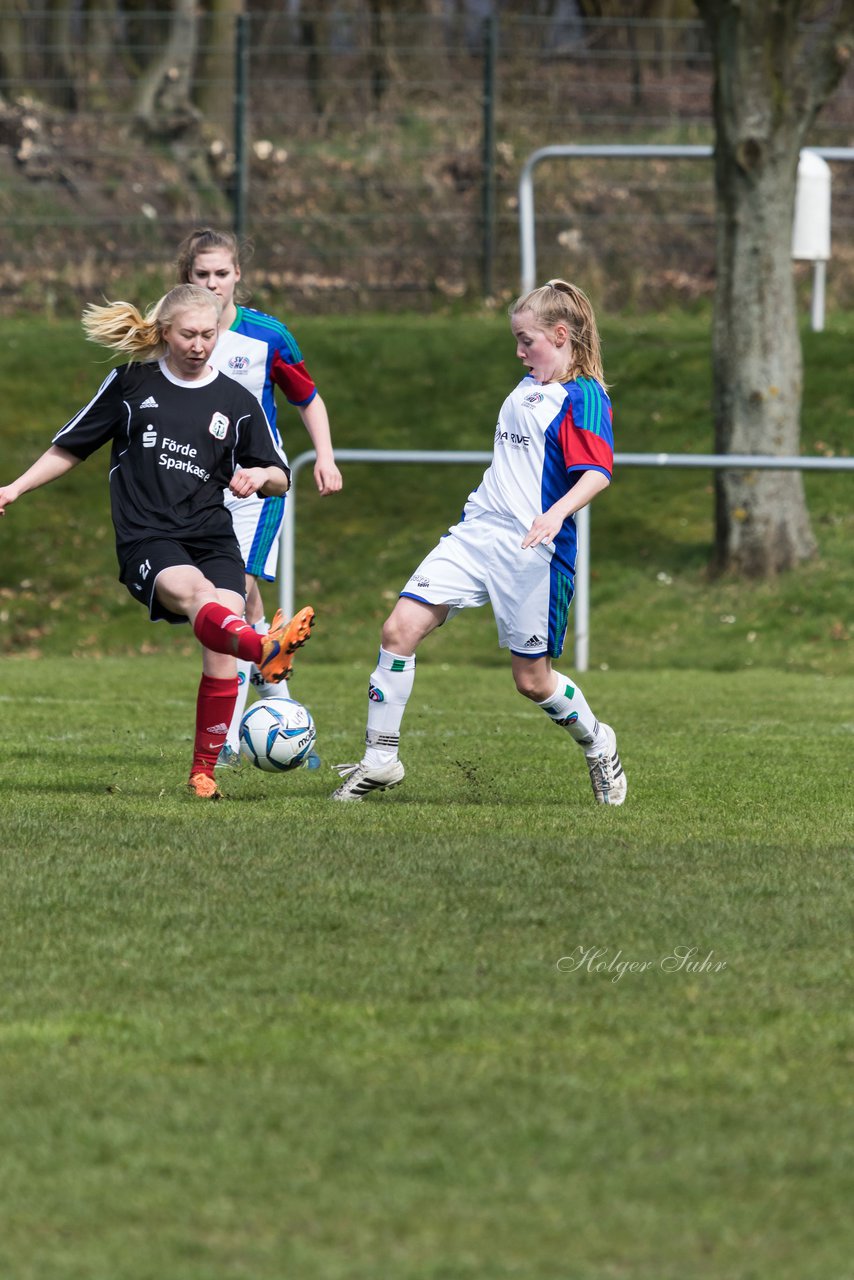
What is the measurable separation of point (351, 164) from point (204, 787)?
18.7 meters

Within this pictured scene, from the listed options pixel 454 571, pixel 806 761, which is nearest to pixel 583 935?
pixel 454 571

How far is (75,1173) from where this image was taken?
2.77 meters

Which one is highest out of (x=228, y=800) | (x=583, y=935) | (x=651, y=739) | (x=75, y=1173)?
(x=75, y=1173)

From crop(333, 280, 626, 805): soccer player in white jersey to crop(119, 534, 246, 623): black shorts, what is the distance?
597mm

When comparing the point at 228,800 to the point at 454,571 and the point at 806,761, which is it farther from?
the point at 806,761

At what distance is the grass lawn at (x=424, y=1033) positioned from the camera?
2.57 metres

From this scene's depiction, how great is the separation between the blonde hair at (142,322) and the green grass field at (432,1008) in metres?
1.53

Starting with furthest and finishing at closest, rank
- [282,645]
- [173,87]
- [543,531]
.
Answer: [173,87] < [543,531] < [282,645]

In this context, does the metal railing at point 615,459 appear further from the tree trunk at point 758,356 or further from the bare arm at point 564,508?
the bare arm at point 564,508

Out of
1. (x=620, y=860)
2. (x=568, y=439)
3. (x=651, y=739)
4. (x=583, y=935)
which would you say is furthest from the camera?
(x=651, y=739)

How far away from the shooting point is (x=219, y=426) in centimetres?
633

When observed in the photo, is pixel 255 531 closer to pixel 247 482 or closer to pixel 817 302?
pixel 247 482

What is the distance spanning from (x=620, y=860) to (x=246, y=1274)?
9.01 feet
